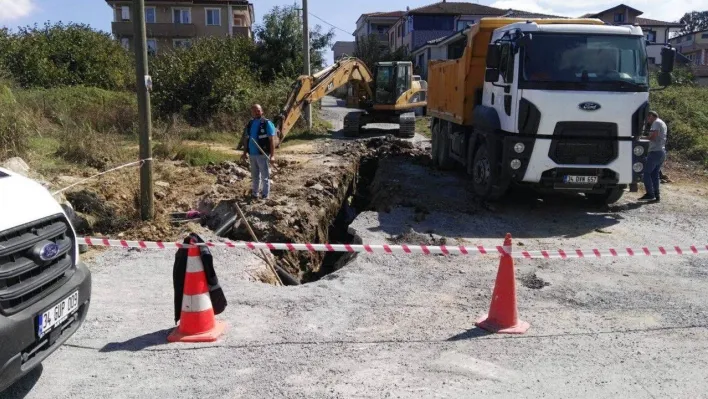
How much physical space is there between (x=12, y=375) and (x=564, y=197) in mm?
10404

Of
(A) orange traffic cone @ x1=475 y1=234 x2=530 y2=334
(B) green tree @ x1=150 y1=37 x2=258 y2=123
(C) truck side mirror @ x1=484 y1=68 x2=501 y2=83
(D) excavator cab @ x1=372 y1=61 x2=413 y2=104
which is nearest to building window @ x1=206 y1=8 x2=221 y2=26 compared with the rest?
(B) green tree @ x1=150 y1=37 x2=258 y2=123

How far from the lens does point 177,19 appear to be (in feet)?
178

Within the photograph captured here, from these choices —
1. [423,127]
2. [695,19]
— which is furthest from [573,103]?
[695,19]

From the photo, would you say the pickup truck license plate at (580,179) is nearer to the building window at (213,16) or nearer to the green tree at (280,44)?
the green tree at (280,44)

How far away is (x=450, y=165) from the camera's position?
1464 cm

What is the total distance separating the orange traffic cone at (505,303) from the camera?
5383 millimetres

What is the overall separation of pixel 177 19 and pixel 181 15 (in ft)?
1.67

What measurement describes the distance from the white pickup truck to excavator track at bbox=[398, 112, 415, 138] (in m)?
18.8

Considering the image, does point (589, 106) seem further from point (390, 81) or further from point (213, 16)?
point (213, 16)

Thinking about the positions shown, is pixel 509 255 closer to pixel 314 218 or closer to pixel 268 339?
pixel 268 339

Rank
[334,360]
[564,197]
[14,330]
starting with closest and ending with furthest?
1. [14,330]
2. [334,360]
3. [564,197]

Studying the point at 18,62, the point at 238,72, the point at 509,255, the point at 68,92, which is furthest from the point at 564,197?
the point at 18,62

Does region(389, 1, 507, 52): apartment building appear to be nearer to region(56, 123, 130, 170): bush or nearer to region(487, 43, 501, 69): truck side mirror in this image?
region(56, 123, 130, 170): bush

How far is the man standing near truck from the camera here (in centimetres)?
→ 1141
